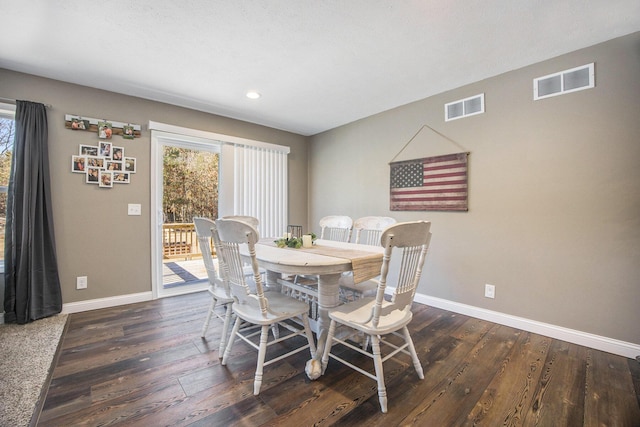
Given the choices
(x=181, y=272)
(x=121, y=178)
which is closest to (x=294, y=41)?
(x=121, y=178)

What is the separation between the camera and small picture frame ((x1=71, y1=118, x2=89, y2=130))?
291 cm

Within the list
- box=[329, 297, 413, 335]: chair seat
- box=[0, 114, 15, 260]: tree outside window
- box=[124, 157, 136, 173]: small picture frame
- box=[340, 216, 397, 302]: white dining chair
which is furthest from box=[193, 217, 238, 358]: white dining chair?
box=[0, 114, 15, 260]: tree outside window

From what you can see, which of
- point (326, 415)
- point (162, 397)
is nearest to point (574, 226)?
point (326, 415)

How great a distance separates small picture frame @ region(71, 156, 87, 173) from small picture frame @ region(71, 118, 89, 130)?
30 cm

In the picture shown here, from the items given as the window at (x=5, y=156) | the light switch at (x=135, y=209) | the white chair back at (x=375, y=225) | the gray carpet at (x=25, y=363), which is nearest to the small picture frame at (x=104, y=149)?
the light switch at (x=135, y=209)

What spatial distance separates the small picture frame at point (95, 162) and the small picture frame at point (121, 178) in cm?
15

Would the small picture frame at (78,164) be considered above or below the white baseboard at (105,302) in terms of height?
above

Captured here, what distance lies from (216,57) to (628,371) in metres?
3.85

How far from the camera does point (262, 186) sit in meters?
4.33

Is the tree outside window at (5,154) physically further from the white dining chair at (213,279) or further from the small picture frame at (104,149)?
the white dining chair at (213,279)

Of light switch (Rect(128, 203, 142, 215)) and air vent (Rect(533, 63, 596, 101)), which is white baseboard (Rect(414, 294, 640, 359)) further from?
light switch (Rect(128, 203, 142, 215))

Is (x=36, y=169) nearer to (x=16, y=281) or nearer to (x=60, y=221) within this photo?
(x=60, y=221)

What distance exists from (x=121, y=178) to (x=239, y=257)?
231 centimetres

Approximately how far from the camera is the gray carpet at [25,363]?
5.03 feet
